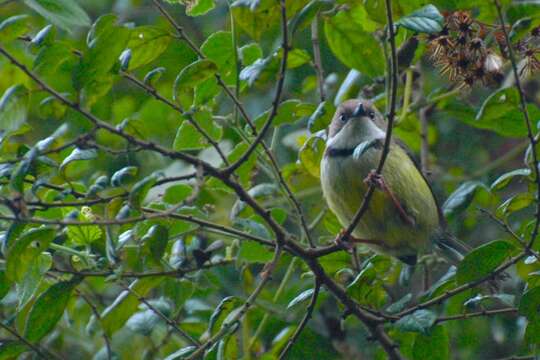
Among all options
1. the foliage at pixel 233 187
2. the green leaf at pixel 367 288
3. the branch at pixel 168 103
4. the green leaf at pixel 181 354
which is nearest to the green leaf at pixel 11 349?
the foliage at pixel 233 187

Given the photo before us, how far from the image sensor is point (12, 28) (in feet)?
8.82

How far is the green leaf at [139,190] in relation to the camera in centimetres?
A: 257

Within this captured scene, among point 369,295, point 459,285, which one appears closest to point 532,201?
point 459,285

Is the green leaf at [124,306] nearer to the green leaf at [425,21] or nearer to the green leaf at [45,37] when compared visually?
the green leaf at [45,37]

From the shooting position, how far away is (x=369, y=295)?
3.05 metres

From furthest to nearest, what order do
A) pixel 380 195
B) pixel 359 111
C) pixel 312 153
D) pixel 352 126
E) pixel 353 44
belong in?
pixel 352 126 < pixel 359 111 < pixel 380 195 < pixel 312 153 < pixel 353 44

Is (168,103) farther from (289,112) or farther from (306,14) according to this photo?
(289,112)

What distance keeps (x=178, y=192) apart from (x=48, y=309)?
0.65 metres

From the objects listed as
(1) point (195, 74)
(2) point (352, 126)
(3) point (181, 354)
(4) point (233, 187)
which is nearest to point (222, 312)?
(3) point (181, 354)

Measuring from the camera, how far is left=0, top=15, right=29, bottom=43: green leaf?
2.66 meters

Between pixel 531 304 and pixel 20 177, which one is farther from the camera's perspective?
pixel 531 304

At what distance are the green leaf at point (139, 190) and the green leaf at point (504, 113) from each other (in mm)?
1169

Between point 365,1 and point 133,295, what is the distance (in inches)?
52.6

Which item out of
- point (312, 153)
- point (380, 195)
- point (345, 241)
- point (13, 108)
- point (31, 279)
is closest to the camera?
point (13, 108)
